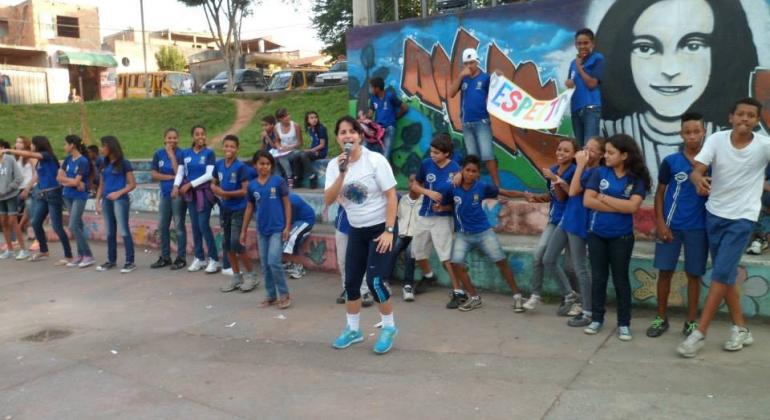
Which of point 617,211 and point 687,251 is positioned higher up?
point 617,211

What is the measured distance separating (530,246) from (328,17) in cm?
2309

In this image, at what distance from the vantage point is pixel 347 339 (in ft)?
17.5

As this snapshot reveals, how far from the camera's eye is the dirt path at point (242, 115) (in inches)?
707

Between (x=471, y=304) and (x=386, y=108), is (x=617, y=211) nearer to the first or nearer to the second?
(x=471, y=304)

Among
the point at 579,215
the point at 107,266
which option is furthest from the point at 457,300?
the point at 107,266

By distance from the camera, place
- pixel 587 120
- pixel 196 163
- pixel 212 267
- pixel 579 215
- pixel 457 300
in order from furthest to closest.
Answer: pixel 212 267, pixel 196 163, pixel 587 120, pixel 457 300, pixel 579 215

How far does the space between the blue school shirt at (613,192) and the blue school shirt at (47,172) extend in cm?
769

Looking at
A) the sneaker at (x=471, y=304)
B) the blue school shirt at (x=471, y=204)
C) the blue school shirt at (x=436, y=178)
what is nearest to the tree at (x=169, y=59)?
the blue school shirt at (x=436, y=178)

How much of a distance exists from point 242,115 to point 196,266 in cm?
1165

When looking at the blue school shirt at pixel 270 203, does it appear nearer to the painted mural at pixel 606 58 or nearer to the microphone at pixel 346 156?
the microphone at pixel 346 156

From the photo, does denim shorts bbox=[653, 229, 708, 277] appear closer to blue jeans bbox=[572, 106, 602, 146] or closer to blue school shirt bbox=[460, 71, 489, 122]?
blue jeans bbox=[572, 106, 602, 146]

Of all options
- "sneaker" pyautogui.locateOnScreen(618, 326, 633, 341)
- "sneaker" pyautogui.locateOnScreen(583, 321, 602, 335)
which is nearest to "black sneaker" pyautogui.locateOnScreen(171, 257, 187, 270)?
"sneaker" pyautogui.locateOnScreen(583, 321, 602, 335)

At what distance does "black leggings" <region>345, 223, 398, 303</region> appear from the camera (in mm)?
5004

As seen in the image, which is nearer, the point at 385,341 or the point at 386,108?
the point at 385,341
